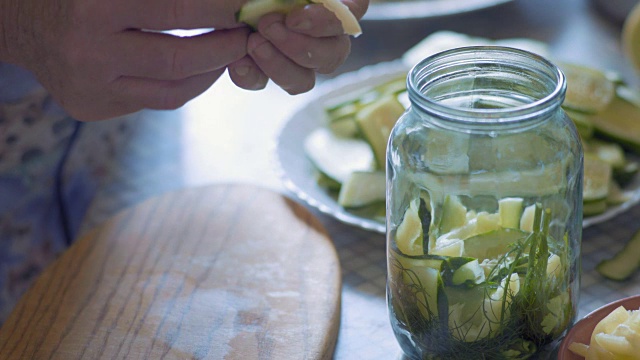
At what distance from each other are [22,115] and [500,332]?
0.79 meters

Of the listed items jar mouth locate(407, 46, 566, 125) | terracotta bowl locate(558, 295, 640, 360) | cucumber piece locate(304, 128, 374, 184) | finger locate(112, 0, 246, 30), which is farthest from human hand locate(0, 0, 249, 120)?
terracotta bowl locate(558, 295, 640, 360)

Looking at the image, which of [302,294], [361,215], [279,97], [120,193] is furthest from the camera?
[279,97]

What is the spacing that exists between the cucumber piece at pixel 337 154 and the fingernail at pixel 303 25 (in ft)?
1.26

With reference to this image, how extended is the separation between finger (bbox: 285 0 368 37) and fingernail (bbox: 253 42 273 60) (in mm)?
40

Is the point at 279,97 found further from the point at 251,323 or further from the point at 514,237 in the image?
the point at 514,237

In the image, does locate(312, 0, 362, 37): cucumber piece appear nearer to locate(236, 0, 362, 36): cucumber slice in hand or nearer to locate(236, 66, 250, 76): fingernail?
locate(236, 0, 362, 36): cucumber slice in hand

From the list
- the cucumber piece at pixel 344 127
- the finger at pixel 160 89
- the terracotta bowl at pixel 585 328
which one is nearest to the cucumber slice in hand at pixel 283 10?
the finger at pixel 160 89

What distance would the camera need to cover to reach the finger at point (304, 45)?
787mm

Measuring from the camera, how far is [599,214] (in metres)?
1.03

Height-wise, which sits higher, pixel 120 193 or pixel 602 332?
pixel 602 332

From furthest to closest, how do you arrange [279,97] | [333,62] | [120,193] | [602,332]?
[279,97], [120,193], [333,62], [602,332]

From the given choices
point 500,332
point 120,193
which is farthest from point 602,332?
point 120,193

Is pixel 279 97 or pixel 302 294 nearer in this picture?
pixel 302 294

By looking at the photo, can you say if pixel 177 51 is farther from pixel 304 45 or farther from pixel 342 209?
pixel 342 209
